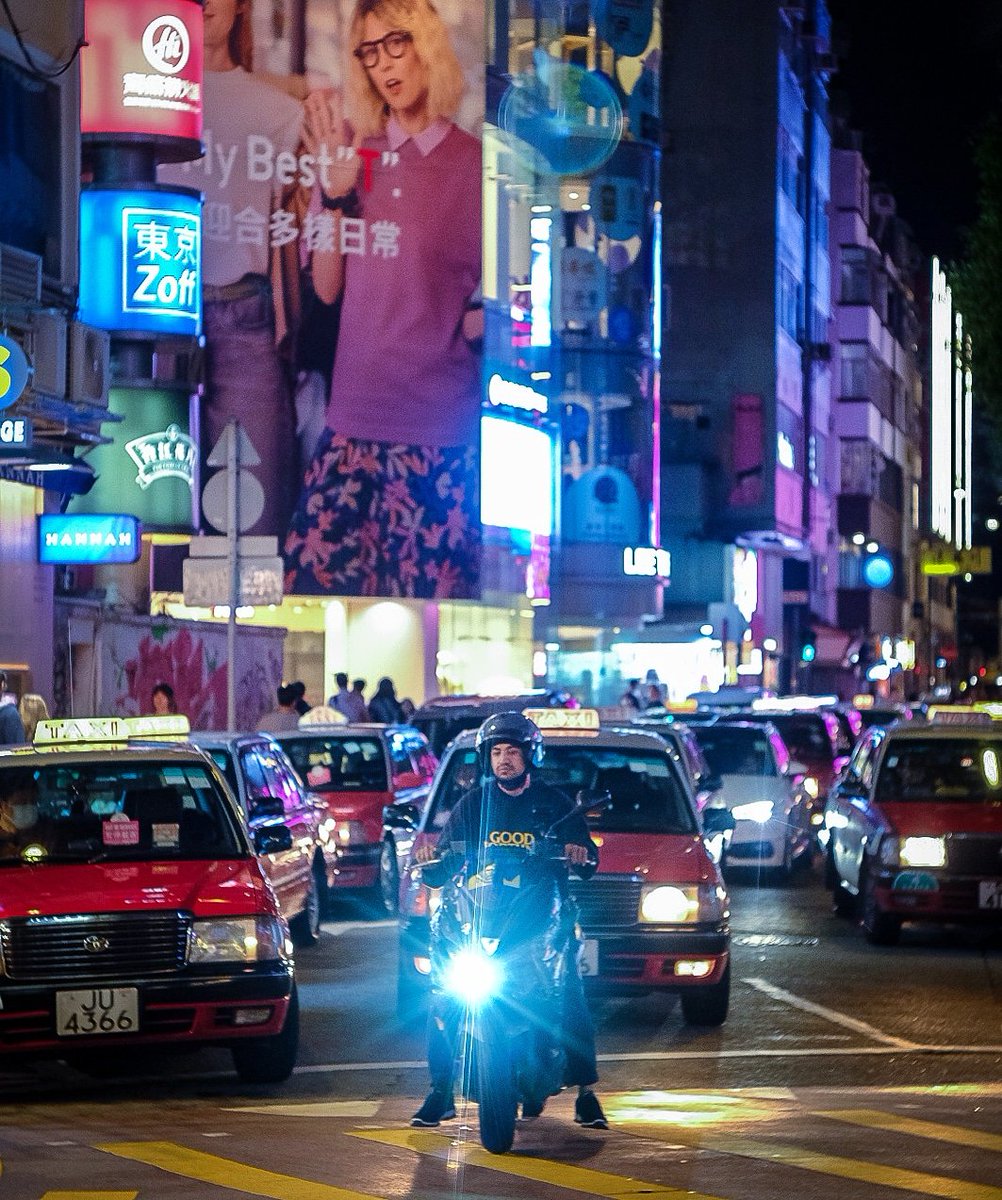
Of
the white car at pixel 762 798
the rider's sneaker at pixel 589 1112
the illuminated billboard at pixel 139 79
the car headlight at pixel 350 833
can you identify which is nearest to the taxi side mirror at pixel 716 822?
the rider's sneaker at pixel 589 1112

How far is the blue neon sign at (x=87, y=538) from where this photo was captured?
28203 mm

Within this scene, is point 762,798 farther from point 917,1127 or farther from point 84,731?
point 917,1127

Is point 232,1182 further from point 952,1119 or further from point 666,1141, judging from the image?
Result: point 952,1119

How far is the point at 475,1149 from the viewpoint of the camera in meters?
9.38

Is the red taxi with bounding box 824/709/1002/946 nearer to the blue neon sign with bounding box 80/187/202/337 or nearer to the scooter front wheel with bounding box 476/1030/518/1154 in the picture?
the scooter front wheel with bounding box 476/1030/518/1154

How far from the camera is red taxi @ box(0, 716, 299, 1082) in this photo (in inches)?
412

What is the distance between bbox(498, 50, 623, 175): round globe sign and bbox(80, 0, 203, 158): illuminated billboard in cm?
1962

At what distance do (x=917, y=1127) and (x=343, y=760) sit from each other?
475 inches

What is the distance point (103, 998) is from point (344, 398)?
134 feet

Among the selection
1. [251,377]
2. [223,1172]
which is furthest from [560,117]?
[223,1172]

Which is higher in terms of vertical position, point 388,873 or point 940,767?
point 940,767

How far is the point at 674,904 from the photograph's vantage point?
42.2 ft

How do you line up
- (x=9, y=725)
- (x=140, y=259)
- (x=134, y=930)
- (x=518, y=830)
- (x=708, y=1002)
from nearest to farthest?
1. (x=518, y=830)
2. (x=134, y=930)
3. (x=708, y=1002)
4. (x=9, y=725)
5. (x=140, y=259)

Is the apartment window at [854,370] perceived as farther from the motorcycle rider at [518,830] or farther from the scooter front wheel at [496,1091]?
the scooter front wheel at [496,1091]
